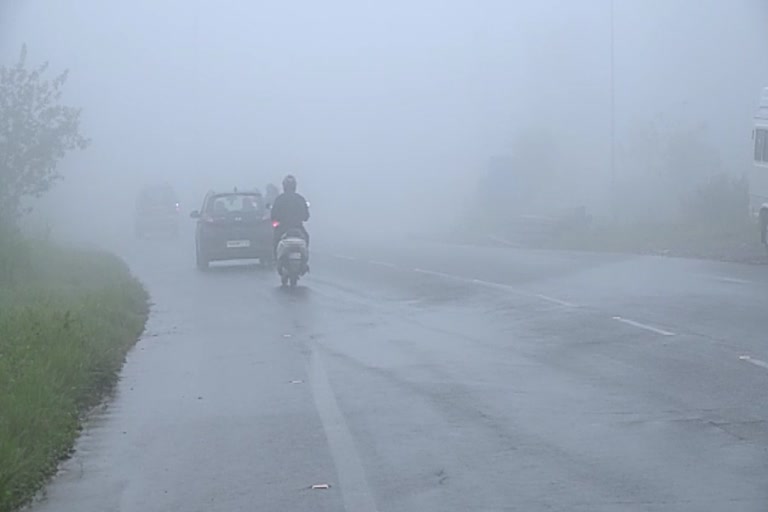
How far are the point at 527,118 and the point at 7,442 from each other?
216 feet

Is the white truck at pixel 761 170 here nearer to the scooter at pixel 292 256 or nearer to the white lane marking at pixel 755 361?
the scooter at pixel 292 256

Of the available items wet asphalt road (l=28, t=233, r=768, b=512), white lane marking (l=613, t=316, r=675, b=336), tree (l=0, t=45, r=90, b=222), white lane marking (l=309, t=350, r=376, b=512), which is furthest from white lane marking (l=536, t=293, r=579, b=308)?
tree (l=0, t=45, r=90, b=222)

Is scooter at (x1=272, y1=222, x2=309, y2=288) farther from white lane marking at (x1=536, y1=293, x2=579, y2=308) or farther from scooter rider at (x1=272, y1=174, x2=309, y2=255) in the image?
white lane marking at (x1=536, y1=293, x2=579, y2=308)

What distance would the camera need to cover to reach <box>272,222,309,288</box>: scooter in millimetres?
24641

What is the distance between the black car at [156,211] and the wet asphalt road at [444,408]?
34978 millimetres

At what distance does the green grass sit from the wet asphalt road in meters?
0.24

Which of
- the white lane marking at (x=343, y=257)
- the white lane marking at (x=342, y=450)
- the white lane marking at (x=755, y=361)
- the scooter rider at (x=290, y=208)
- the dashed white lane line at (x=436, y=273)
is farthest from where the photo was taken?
the white lane marking at (x=343, y=257)

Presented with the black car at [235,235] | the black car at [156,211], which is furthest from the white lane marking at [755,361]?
the black car at [156,211]

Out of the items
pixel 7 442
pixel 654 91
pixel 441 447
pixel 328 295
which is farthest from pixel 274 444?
pixel 654 91

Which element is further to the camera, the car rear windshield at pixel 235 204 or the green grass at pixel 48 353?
the car rear windshield at pixel 235 204

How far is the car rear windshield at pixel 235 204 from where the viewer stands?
31.6 metres

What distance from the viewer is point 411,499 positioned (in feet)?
25.9

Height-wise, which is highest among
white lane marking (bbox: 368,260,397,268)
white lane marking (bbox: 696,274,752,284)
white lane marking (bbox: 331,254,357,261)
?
white lane marking (bbox: 696,274,752,284)

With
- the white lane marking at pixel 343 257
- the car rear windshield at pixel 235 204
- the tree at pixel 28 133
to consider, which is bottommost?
the white lane marking at pixel 343 257
